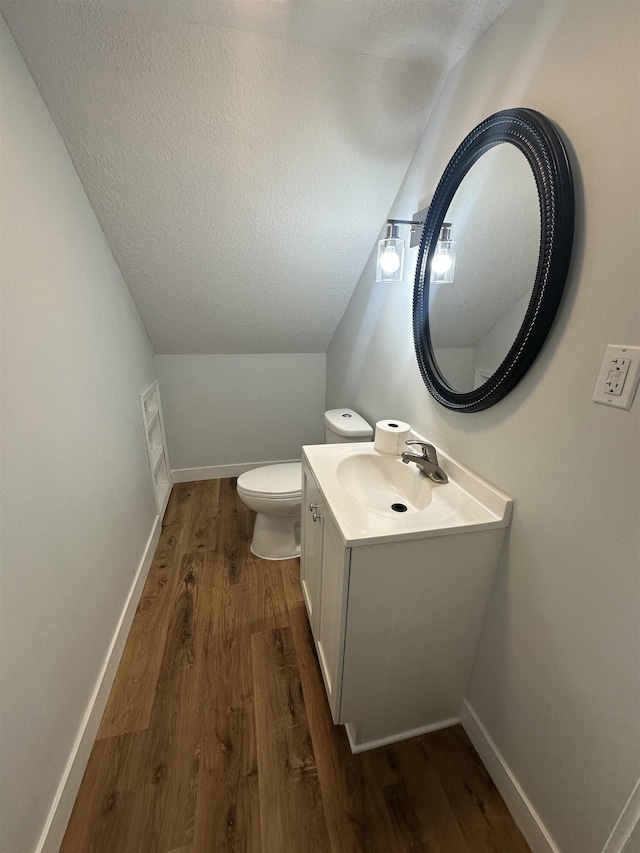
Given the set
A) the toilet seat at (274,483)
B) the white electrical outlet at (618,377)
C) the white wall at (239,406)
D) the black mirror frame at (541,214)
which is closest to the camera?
the white electrical outlet at (618,377)

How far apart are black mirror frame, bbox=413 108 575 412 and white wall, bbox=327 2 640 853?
0.09 ft

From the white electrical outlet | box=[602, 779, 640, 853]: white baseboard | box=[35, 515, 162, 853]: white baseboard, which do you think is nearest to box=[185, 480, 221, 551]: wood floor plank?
box=[35, 515, 162, 853]: white baseboard

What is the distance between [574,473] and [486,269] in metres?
0.65

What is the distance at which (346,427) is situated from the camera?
6.40ft

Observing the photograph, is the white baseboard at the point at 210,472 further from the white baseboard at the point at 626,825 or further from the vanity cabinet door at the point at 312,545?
the white baseboard at the point at 626,825

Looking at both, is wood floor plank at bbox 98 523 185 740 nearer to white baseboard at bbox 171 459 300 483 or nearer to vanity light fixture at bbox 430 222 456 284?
white baseboard at bbox 171 459 300 483

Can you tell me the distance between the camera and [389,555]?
3.08 feet

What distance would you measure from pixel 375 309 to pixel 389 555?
1.30 meters

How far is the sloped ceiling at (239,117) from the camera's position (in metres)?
0.99

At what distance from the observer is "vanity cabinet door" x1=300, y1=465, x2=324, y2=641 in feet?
4.10

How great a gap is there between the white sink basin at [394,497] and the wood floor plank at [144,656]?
1.04 metres

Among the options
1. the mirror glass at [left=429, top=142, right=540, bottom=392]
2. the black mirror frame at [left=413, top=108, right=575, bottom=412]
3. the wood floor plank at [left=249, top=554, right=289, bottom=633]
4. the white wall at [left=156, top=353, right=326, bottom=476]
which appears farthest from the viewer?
the white wall at [left=156, top=353, right=326, bottom=476]

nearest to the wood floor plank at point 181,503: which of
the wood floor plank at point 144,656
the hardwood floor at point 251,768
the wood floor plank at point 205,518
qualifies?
the wood floor plank at point 205,518

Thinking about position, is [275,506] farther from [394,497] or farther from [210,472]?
[210,472]
